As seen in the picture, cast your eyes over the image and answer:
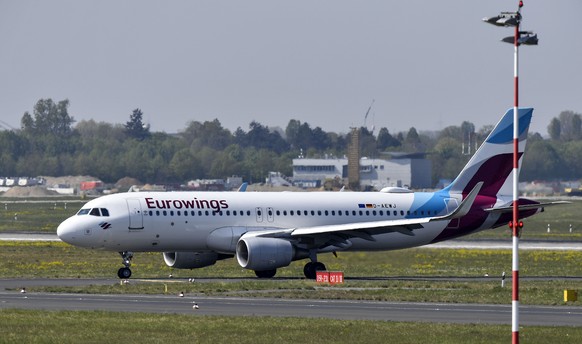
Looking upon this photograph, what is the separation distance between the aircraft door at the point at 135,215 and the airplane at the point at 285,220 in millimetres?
45

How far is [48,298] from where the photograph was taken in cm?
4638

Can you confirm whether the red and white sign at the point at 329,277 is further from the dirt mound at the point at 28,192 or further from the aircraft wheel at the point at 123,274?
the dirt mound at the point at 28,192

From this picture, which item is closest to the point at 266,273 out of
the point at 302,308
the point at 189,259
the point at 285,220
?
the point at 285,220

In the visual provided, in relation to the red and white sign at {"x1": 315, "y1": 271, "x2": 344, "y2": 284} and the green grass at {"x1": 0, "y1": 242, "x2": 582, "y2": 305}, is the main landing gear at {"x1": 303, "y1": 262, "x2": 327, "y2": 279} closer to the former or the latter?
the green grass at {"x1": 0, "y1": 242, "x2": 582, "y2": 305}

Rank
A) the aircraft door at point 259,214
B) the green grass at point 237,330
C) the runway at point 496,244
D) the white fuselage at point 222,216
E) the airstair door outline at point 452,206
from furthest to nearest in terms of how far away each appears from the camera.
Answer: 1. the runway at point 496,244
2. the airstair door outline at point 452,206
3. the aircraft door at point 259,214
4. the white fuselage at point 222,216
5. the green grass at point 237,330

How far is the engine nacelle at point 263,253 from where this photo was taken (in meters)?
56.6

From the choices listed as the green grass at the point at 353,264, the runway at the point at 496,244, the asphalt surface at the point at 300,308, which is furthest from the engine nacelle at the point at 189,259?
the runway at the point at 496,244

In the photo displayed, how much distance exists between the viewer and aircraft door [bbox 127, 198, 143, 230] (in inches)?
2269

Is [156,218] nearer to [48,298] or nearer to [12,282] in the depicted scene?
[12,282]

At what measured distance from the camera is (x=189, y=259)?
6006 centimetres

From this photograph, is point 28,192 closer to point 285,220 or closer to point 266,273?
point 285,220

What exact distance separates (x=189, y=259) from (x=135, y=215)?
387 cm

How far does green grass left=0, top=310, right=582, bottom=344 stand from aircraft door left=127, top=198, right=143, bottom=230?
58.4 ft

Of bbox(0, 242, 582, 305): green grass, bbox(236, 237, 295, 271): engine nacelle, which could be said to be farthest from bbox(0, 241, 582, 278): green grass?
bbox(236, 237, 295, 271): engine nacelle
